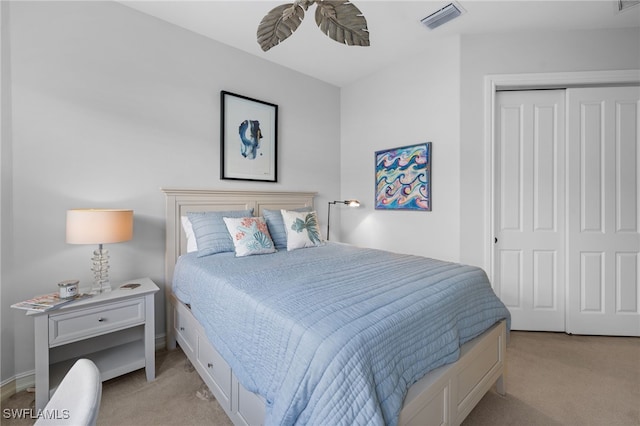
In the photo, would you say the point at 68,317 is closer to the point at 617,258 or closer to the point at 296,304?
the point at 296,304

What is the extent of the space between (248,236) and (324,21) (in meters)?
1.56

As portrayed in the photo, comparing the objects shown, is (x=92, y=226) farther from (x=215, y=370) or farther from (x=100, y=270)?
(x=215, y=370)

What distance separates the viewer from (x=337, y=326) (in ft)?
3.34

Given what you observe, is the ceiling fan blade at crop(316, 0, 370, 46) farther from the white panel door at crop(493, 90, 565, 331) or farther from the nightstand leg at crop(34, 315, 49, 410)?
the nightstand leg at crop(34, 315, 49, 410)

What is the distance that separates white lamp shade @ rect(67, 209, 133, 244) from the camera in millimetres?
1733

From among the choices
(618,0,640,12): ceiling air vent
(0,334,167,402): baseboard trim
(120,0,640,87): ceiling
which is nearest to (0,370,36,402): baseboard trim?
(0,334,167,402): baseboard trim

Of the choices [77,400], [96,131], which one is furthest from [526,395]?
[96,131]

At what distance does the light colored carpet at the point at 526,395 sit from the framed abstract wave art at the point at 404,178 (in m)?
1.60

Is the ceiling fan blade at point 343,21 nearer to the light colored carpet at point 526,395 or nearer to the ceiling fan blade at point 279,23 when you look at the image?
the ceiling fan blade at point 279,23

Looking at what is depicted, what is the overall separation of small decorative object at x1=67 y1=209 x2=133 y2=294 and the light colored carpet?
2.36 ft

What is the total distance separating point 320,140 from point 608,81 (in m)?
2.84

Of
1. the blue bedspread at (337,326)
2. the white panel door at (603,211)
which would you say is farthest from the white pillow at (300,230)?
the white panel door at (603,211)

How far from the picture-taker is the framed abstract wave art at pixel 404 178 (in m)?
2.97

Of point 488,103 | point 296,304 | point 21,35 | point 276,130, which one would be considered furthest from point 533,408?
point 21,35
